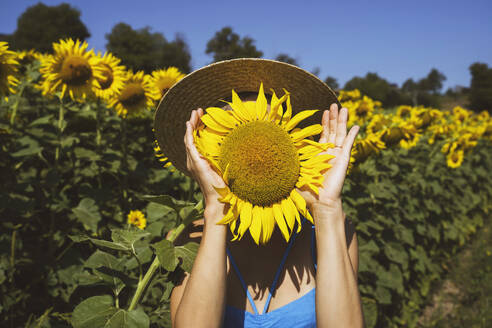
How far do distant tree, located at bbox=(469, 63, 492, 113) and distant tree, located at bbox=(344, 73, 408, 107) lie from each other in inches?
298

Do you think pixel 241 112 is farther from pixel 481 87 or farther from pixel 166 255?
pixel 481 87

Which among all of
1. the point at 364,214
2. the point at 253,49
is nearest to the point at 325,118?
the point at 364,214

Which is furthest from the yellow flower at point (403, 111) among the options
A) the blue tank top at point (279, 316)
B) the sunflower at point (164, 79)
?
the blue tank top at point (279, 316)

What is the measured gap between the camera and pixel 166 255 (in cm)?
116

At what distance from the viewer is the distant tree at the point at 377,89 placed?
30.3 meters

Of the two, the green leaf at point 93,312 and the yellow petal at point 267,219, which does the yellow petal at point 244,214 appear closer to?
the yellow petal at point 267,219

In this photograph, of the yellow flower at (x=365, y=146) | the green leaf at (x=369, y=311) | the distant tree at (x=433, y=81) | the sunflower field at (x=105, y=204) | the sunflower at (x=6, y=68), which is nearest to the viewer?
the sunflower field at (x=105, y=204)

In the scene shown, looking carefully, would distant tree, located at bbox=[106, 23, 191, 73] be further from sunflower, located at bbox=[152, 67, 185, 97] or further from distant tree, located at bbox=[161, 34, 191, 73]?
sunflower, located at bbox=[152, 67, 185, 97]

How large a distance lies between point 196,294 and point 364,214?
236 cm

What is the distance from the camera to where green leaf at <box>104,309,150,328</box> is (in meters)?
1.18

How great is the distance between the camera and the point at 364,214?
3.05 m

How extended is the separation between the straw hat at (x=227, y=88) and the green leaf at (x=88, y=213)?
1.29 metres

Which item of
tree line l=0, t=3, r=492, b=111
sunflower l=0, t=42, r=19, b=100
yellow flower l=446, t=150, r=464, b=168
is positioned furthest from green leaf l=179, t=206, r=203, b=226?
tree line l=0, t=3, r=492, b=111

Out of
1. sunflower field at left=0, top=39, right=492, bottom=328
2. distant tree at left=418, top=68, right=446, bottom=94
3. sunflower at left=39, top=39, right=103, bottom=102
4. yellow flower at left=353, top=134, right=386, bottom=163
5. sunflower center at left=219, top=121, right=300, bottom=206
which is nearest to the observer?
sunflower center at left=219, top=121, right=300, bottom=206
